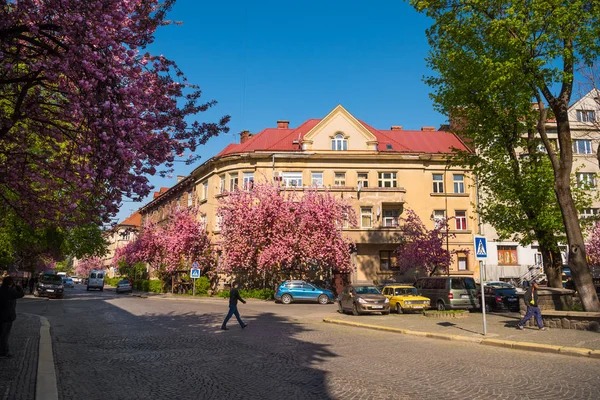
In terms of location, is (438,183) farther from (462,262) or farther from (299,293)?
(299,293)

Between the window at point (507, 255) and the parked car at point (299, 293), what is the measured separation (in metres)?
21.4

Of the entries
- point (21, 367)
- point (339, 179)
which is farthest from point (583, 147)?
point (21, 367)

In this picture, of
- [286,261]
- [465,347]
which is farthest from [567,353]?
[286,261]

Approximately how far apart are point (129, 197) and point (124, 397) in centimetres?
377

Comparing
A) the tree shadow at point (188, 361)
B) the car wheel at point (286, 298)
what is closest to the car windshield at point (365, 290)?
the tree shadow at point (188, 361)

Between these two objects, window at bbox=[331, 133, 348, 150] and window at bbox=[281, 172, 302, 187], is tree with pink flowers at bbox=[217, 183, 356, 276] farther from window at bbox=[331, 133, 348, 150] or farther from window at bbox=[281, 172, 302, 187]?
window at bbox=[331, 133, 348, 150]

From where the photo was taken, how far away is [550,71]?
17203 millimetres

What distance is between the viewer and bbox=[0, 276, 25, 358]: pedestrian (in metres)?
10.5

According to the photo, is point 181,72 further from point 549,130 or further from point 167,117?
point 549,130

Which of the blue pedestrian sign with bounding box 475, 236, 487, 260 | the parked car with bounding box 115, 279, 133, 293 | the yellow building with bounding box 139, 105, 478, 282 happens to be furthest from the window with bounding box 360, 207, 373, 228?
the parked car with bounding box 115, 279, 133, 293

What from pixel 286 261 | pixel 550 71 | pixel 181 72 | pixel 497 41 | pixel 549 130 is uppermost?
pixel 549 130

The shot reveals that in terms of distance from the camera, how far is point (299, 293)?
32.7 m

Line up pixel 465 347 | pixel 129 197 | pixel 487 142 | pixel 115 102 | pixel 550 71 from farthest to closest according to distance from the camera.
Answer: pixel 487 142
pixel 550 71
pixel 465 347
pixel 129 197
pixel 115 102

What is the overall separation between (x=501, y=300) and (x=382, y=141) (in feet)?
72.6
